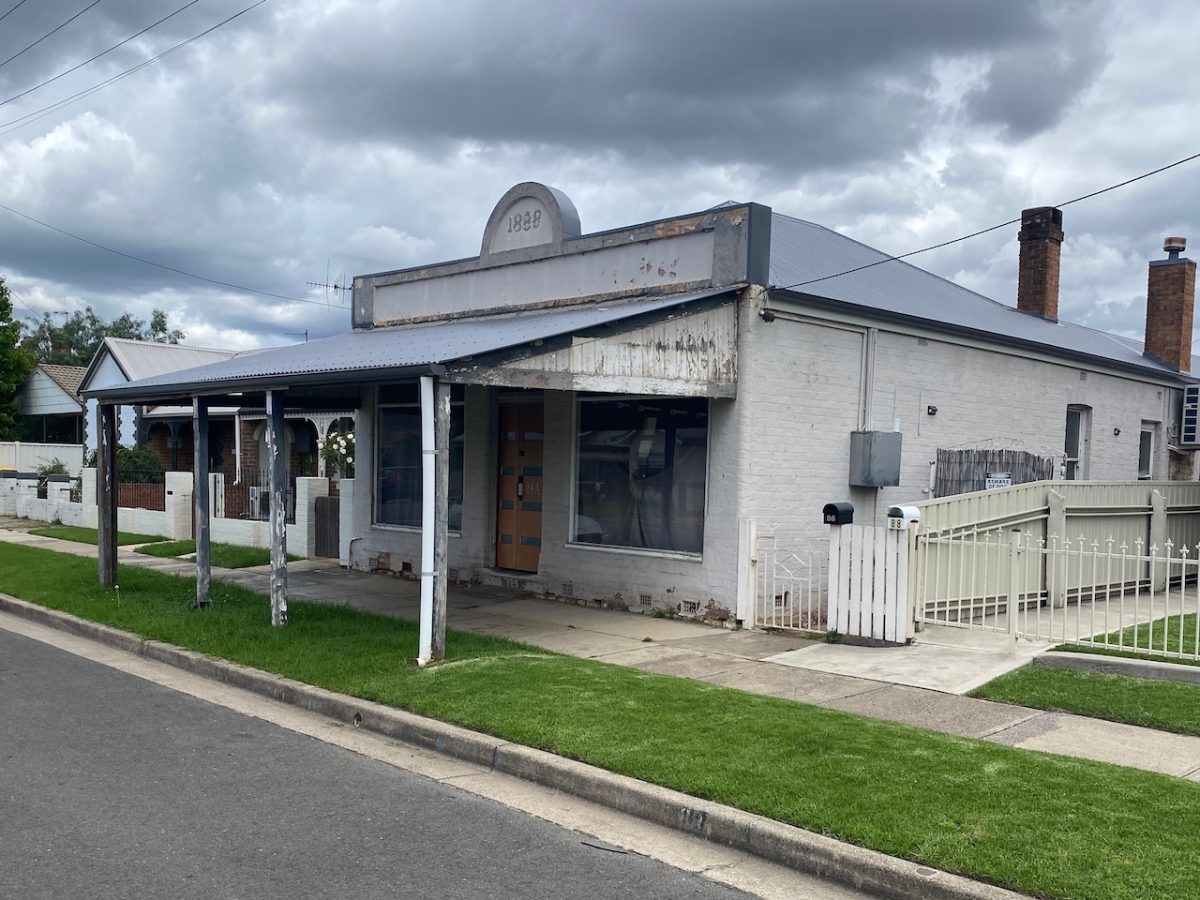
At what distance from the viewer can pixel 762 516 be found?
1148 cm

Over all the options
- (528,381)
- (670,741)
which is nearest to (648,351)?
(528,381)

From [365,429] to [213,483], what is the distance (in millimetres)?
5589

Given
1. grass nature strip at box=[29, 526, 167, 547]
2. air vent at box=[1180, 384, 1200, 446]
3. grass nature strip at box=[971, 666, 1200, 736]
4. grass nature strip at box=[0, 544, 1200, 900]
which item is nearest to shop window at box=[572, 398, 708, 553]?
grass nature strip at box=[0, 544, 1200, 900]

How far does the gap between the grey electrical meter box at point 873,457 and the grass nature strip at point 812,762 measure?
5034 millimetres

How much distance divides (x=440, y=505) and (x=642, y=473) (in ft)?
13.3

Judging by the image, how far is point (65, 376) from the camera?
3866 cm

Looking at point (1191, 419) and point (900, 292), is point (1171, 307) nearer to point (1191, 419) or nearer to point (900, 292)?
point (1191, 419)

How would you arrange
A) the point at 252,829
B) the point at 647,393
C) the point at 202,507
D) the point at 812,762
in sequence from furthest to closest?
the point at 202,507 < the point at 647,393 < the point at 812,762 < the point at 252,829

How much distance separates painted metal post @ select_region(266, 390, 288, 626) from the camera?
34.2 ft

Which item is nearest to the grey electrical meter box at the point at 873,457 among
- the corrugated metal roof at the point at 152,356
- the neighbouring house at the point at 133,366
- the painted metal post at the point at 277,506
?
the painted metal post at the point at 277,506

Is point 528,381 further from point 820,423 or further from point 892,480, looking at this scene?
point 892,480

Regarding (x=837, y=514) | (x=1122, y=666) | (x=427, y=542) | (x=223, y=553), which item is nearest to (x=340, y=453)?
(x=223, y=553)

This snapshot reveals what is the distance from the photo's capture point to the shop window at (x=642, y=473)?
38.9 feet

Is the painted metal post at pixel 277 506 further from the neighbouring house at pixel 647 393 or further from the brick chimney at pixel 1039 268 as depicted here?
the brick chimney at pixel 1039 268
